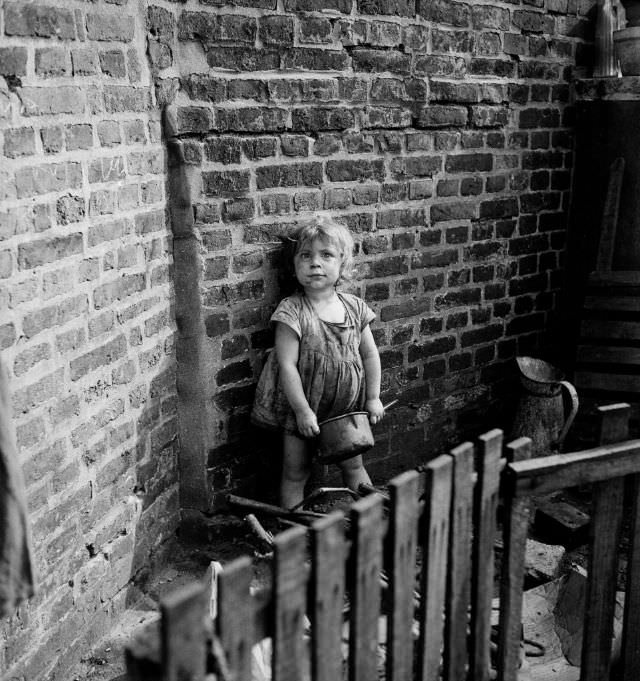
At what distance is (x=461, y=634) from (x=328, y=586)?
1.95ft

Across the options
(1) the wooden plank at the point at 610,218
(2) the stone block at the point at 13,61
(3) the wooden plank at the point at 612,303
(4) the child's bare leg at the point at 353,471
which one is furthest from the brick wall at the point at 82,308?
(1) the wooden plank at the point at 610,218

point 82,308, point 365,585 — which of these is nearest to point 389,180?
point 82,308

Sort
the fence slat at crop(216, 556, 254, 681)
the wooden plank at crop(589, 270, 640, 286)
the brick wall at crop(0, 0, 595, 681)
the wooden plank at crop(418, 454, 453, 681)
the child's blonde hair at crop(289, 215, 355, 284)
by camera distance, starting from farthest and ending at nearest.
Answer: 1. the wooden plank at crop(589, 270, 640, 286)
2. the child's blonde hair at crop(289, 215, 355, 284)
3. the brick wall at crop(0, 0, 595, 681)
4. the wooden plank at crop(418, 454, 453, 681)
5. the fence slat at crop(216, 556, 254, 681)

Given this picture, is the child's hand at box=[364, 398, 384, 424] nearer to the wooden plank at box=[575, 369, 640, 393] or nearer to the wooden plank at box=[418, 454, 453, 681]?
the wooden plank at box=[575, 369, 640, 393]

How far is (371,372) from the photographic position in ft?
12.8

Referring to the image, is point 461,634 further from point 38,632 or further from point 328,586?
point 38,632

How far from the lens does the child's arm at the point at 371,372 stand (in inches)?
153

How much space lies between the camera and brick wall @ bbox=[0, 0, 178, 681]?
2523 millimetres

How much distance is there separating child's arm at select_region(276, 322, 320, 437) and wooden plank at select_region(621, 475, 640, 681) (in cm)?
149

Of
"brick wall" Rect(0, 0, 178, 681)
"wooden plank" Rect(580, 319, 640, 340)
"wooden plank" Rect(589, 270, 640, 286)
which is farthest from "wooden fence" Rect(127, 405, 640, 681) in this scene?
"wooden plank" Rect(589, 270, 640, 286)

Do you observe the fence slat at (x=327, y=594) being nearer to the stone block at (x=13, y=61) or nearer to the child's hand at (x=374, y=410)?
the stone block at (x=13, y=61)

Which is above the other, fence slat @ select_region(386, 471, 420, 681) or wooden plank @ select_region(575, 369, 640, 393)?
fence slat @ select_region(386, 471, 420, 681)

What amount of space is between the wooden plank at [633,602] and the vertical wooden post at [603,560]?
0.07 m

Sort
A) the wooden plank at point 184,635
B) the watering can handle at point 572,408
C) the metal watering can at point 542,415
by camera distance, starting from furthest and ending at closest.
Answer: the metal watering can at point 542,415 < the watering can handle at point 572,408 < the wooden plank at point 184,635
